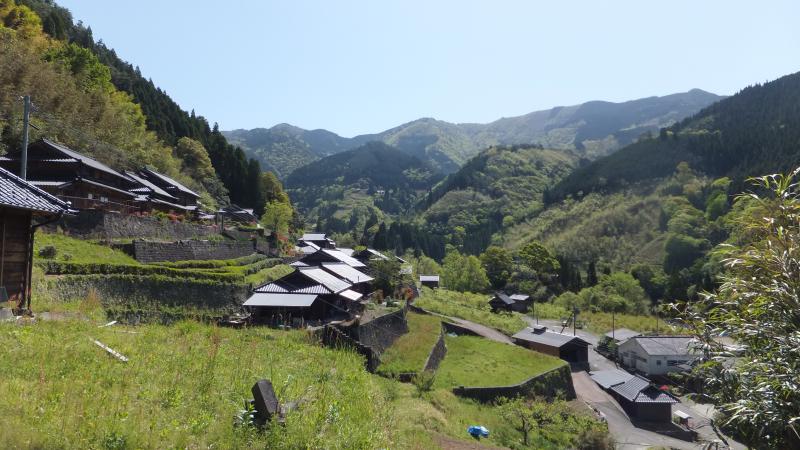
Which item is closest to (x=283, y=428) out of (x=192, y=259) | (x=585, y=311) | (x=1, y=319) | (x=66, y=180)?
(x=1, y=319)

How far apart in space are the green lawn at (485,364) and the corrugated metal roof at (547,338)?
8168 mm

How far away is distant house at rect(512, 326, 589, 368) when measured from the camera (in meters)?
45.0

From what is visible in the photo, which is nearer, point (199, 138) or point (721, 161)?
point (199, 138)

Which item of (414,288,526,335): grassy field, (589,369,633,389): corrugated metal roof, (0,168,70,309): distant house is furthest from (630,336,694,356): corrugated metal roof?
(0,168,70,309): distant house

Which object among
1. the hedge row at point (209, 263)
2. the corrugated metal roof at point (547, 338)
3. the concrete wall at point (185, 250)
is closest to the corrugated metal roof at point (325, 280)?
the hedge row at point (209, 263)

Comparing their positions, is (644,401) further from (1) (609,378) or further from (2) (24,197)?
(2) (24,197)

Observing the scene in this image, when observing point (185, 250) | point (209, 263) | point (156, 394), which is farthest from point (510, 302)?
point (156, 394)

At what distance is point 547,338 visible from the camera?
153 feet

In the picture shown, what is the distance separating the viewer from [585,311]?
7381 centimetres

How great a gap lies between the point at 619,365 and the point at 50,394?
55.2 metres

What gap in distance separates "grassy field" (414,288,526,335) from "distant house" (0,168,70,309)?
1622 inches

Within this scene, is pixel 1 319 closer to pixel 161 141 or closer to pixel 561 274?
pixel 161 141

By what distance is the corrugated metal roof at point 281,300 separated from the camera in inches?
1041

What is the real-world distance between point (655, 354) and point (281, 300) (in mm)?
40656
